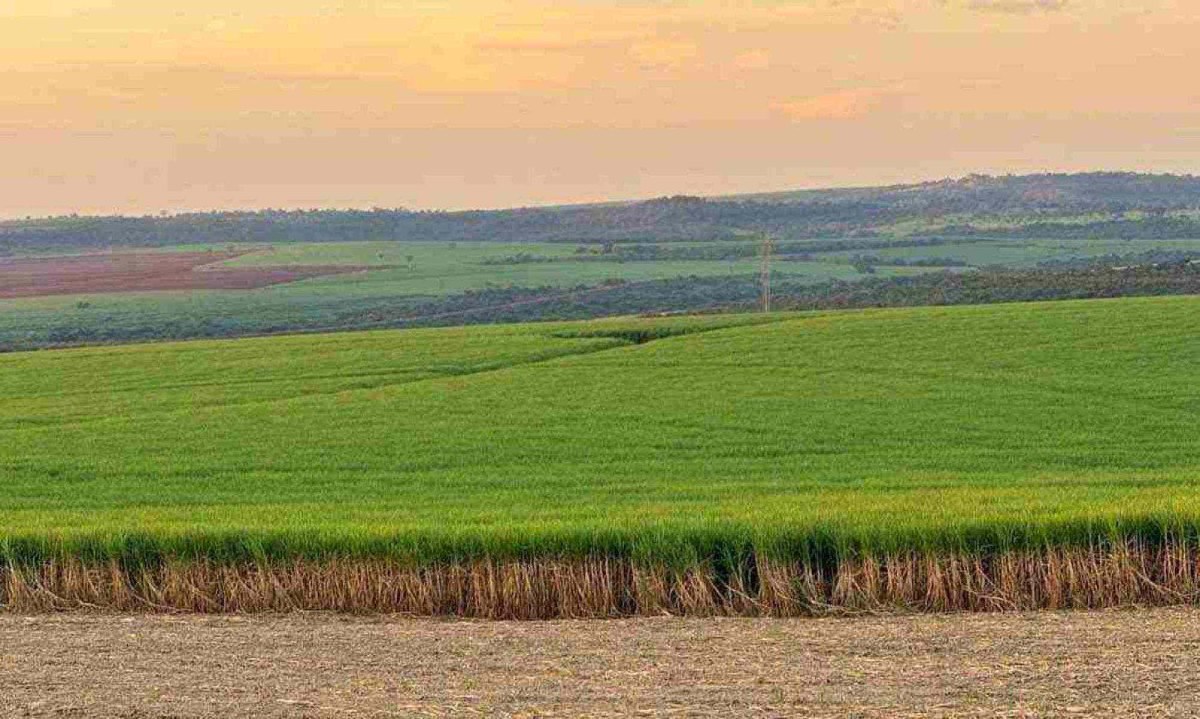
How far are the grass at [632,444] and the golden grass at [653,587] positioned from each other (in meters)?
0.14

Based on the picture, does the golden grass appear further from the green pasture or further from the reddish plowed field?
the reddish plowed field

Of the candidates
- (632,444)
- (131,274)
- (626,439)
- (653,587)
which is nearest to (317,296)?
(131,274)

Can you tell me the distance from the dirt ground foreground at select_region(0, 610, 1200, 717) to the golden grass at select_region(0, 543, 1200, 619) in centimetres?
56

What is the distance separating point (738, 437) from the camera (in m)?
29.1

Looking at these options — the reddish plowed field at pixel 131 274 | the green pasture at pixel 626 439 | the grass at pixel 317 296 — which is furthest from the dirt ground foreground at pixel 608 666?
the reddish plowed field at pixel 131 274

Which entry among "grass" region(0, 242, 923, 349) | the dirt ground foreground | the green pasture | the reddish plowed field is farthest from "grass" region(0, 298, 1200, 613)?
the reddish plowed field

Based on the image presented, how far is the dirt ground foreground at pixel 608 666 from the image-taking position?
11539 millimetres

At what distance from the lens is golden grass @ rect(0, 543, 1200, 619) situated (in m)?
15.5

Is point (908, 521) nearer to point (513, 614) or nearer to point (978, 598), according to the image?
point (978, 598)

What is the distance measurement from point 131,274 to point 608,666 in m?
120

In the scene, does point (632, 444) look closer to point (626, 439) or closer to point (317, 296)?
point (626, 439)

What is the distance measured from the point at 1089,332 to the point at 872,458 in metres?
16.4

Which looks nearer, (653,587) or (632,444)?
(653,587)

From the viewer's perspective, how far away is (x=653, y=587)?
15836 millimetres
